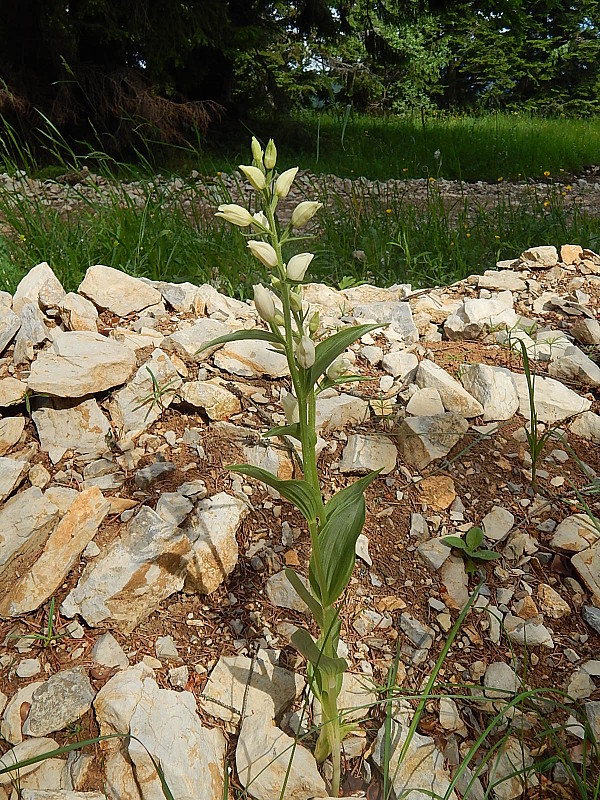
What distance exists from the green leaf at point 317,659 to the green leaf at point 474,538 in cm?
58

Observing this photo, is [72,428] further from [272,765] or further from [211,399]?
[272,765]

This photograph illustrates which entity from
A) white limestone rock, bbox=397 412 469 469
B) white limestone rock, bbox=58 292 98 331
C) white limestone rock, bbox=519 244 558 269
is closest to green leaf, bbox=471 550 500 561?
white limestone rock, bbox=397 412 469 469

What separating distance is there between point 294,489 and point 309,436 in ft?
0.33

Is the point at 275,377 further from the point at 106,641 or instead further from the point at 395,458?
the point at 106,641

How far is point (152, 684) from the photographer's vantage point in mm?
1362

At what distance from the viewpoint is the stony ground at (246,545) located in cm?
133

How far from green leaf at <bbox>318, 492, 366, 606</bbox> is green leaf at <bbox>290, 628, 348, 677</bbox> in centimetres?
10

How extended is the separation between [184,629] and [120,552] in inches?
9.3

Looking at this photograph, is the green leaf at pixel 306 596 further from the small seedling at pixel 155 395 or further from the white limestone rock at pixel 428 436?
the small seedling at pixel 155 395

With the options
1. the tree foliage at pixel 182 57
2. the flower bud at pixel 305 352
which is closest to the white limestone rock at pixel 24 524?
the flower bud at pixel 305 352

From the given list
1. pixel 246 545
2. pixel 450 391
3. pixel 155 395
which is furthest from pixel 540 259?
pixel 246 545

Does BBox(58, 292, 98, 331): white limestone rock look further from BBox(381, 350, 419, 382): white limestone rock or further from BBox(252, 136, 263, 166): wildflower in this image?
BBox(252, 136, 263, 166): wildflower

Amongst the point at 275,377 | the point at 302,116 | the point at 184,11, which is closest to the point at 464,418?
the point at 275,377

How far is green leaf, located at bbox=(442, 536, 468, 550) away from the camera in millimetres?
1679
